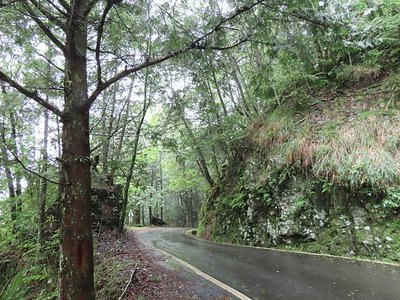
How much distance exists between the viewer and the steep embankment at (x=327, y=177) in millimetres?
7488

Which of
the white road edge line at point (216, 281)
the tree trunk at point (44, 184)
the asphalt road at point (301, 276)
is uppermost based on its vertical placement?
the tree trunk at point (44, 184)

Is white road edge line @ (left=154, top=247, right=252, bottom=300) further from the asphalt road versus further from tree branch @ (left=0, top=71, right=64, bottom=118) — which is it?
tree branch @ (left=0, top=71, right=64, bottom=118)

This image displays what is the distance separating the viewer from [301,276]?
6055 mm

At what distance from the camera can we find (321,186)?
892 centimetres

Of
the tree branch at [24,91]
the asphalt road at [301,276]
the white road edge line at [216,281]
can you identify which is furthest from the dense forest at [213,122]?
the white road edge line at [216,281]

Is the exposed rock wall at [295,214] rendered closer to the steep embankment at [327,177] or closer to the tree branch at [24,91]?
the steep embankment at [327,177]

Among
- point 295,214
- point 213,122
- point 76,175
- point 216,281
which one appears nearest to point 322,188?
point 295,214

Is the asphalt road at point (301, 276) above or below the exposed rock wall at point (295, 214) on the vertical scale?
below

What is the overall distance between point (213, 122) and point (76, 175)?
1318cm

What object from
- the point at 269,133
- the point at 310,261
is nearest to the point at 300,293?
the point at 310,261

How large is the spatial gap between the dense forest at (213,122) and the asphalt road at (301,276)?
3.17 ft

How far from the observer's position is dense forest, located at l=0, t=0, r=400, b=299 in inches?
154

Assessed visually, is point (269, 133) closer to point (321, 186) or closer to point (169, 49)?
point (321, 186)

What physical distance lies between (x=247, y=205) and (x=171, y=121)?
6.21 m
